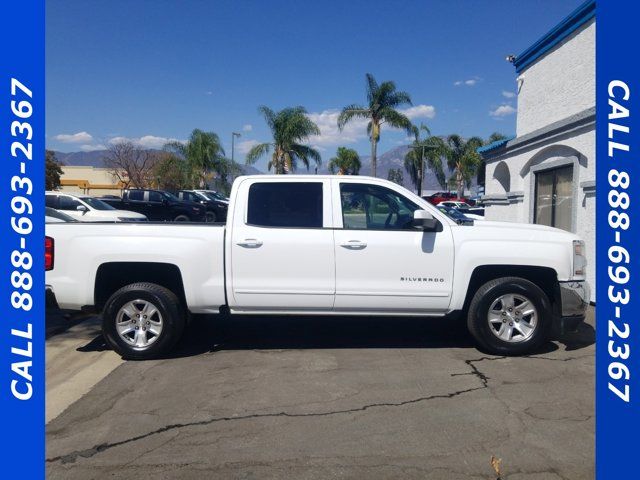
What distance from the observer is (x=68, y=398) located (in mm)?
4402

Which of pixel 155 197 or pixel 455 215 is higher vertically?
pixel 155 197

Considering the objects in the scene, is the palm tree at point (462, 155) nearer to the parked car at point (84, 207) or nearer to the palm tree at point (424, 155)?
the palm tree at point (424, 155)

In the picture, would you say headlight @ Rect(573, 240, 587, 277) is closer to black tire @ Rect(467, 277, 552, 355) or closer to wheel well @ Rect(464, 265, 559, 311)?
wheel well @ Rect(464, 265, 559, 311)

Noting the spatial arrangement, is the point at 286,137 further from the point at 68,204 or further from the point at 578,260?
the point at 578,260

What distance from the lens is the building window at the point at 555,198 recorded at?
9.68 meters

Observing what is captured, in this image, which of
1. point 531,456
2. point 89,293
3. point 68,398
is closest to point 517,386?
point 531,456

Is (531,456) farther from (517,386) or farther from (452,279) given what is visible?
(452,279)

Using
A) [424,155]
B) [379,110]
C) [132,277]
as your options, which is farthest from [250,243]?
[424,155]

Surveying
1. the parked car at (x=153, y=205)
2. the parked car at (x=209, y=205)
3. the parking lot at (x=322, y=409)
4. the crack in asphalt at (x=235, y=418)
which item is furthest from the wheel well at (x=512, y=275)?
the parked car at (x=209, y=205)

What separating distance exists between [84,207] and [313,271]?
12.9 meters

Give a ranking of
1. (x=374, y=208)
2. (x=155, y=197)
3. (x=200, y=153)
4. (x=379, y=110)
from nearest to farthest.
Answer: (x=374, y=208) < (x=155, y=197) < (x=379, y=110) < (x=200, y=153)

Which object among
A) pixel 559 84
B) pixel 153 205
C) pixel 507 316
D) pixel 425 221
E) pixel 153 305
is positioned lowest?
pixel 507 316

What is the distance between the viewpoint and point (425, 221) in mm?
5195

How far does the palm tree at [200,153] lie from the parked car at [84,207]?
93.1ft
